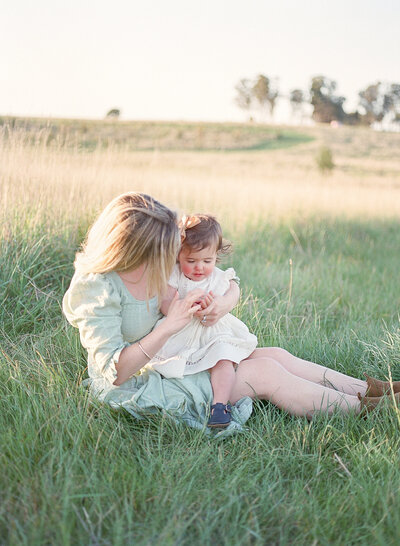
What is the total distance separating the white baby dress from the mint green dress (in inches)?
1.9

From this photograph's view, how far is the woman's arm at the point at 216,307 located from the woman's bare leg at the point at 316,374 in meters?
0.32

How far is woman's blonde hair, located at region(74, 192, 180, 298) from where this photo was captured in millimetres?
1979

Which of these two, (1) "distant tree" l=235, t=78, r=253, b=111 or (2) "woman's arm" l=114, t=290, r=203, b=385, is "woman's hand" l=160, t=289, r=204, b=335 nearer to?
(2) "woman's arm" l=114, t=290, r=203, b=385

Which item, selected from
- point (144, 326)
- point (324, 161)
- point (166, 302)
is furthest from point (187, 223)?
point (324, 161)

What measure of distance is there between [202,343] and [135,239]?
65 cm

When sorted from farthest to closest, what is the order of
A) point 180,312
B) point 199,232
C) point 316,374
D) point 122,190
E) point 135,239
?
1. point 122,190
2. point 316,374
3. point 199,232
4. point 180,312
5. point 135,239

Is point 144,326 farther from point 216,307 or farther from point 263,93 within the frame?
point 263,93

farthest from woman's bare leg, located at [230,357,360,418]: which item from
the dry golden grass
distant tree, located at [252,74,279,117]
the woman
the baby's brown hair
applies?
distant tree, located at [252,74,279,117]

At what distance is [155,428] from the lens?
2189 mm

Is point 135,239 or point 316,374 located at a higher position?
point 135,239

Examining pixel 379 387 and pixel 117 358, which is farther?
pixel 379 387

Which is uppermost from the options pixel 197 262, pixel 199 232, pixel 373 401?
pixel 199 232

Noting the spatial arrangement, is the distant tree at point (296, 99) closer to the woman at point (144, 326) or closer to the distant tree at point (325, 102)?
the distant tree at point (325, 102)

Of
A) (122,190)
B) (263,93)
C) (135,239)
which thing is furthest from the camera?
(263,93)
